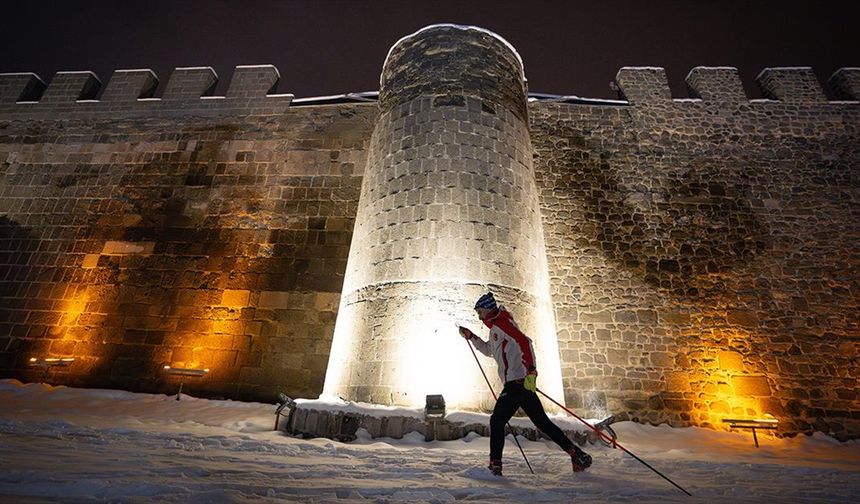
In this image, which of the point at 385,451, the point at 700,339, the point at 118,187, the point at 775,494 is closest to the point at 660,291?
the point at 700,339

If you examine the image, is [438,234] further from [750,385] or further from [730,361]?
[750,385]

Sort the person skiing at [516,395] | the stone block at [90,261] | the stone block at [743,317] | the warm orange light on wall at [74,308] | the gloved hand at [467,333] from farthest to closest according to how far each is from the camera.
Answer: the stone block at [90,261]
the warm orange light on wall at [74,308]
the stone block at [743,317]
the gloved hand at [467,333]
the person skiing at [516,395]

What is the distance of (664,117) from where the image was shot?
9.59 m

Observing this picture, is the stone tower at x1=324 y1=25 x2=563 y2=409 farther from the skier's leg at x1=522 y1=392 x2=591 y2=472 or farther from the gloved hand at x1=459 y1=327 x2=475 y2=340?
the skier's leg at x1=522 y1=392 x2=591 y2=472

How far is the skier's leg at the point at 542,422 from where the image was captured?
3.19 metres

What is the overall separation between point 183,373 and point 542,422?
255 inches

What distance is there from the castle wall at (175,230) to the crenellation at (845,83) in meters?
11.6

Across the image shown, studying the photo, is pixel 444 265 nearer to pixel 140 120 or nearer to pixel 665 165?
pixel 665 165

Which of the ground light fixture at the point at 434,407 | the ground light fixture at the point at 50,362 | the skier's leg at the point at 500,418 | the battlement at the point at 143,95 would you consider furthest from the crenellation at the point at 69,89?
the skier's leg at the point at 500,418

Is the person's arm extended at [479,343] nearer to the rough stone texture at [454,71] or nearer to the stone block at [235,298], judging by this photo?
the rough stone texture at [454,71]

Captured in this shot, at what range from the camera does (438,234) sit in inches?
212

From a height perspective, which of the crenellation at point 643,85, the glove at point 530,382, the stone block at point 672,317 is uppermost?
the crenellation at point 643,85

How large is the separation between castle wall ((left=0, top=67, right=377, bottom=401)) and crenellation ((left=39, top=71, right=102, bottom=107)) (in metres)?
0.04

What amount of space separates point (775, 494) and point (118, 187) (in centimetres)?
1191
